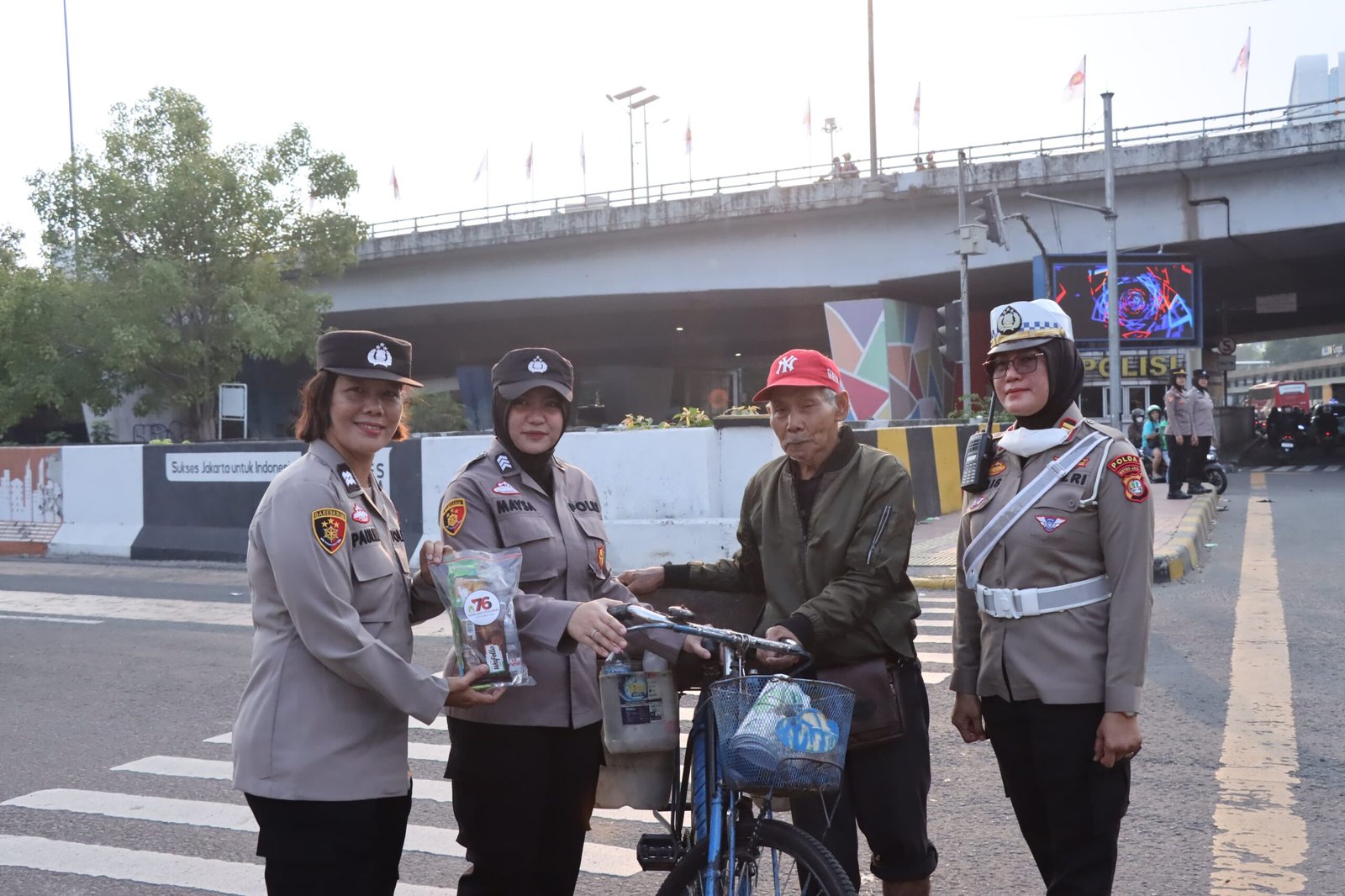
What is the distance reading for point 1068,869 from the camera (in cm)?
311

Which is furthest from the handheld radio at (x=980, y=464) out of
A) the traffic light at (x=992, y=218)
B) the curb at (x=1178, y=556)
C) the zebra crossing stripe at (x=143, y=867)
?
the traffic light at (x=992, y=218)

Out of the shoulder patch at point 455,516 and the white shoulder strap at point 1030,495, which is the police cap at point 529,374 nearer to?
the shoulder patch at point 455,516

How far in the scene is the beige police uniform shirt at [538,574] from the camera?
315cm

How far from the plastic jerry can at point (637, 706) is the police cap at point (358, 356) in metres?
0.97

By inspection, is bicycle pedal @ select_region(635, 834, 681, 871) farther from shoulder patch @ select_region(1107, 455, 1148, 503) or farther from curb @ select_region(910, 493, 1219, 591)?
curb @ select_region(910, 493, 1219, 591)

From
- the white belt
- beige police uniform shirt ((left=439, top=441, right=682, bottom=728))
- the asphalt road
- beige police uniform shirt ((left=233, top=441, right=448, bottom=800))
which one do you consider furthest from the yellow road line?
beige police uniform shirt ((left=233, top=441, right=448, bottom=800))

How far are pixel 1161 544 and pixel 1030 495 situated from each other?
1037cm

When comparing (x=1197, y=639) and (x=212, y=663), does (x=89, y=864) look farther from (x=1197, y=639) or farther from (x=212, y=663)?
(x=1197, y=639)

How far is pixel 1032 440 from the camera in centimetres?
322

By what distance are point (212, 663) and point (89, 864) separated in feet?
13.8

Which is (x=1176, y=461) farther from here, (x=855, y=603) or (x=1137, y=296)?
(x=855, y=603)

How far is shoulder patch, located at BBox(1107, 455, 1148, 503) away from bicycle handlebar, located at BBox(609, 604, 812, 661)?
0.92 meters

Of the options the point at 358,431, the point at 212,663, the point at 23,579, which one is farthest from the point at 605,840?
the point at 23,579

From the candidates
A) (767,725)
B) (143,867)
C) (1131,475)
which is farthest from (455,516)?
(143,867)
